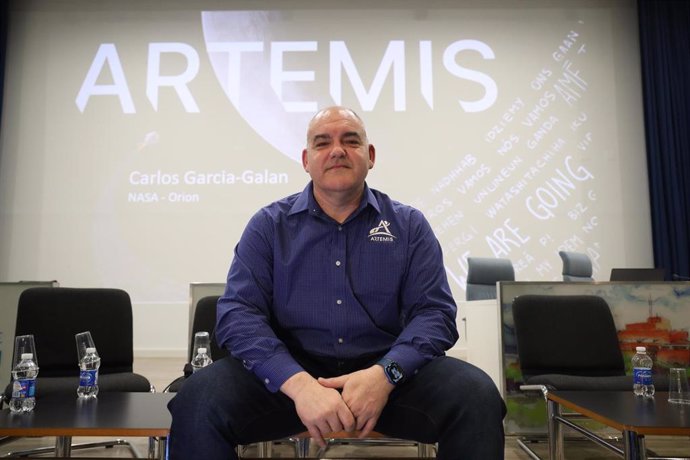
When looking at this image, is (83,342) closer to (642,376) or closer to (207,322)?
(207,322)

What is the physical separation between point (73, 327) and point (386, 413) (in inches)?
75.9

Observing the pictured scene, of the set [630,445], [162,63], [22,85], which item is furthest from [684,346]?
[22,85]

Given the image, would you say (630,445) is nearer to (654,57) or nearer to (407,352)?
(407,352)

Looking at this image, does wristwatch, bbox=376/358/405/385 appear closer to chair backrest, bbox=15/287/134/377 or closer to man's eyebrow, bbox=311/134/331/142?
man's eyebrow, bbox=311/134/331/142

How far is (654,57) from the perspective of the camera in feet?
18.9

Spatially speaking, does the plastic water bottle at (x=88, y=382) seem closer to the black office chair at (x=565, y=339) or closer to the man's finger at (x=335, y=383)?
the man's finger at (x=335, y=383)

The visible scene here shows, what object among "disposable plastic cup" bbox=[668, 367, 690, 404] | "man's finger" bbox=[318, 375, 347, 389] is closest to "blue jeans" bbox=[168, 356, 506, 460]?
"man's finger" bbox=[318, 375, 347, 389]

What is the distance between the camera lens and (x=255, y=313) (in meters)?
1.41

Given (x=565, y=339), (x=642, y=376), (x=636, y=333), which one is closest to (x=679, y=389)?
(x=642, y=376)

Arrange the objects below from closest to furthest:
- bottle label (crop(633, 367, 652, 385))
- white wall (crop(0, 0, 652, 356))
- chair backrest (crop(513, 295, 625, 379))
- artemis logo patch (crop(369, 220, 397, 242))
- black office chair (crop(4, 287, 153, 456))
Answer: artemis logo patch (crop(369, 220, 397, 242))
bottle label (crop(633, 367, 652, 385))
black office chair (crop(4, 287, 153, 456))
chair backrest (crop(513, 295, 625, 379))
white wall (crop(0, 0, 652, 356))

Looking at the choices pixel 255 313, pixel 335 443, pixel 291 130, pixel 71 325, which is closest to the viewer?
pixel 255 313

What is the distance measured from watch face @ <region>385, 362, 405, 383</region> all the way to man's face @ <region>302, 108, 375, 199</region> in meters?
0.55

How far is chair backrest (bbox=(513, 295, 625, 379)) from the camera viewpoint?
259 cm

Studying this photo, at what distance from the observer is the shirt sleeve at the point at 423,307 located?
1.30 metres
